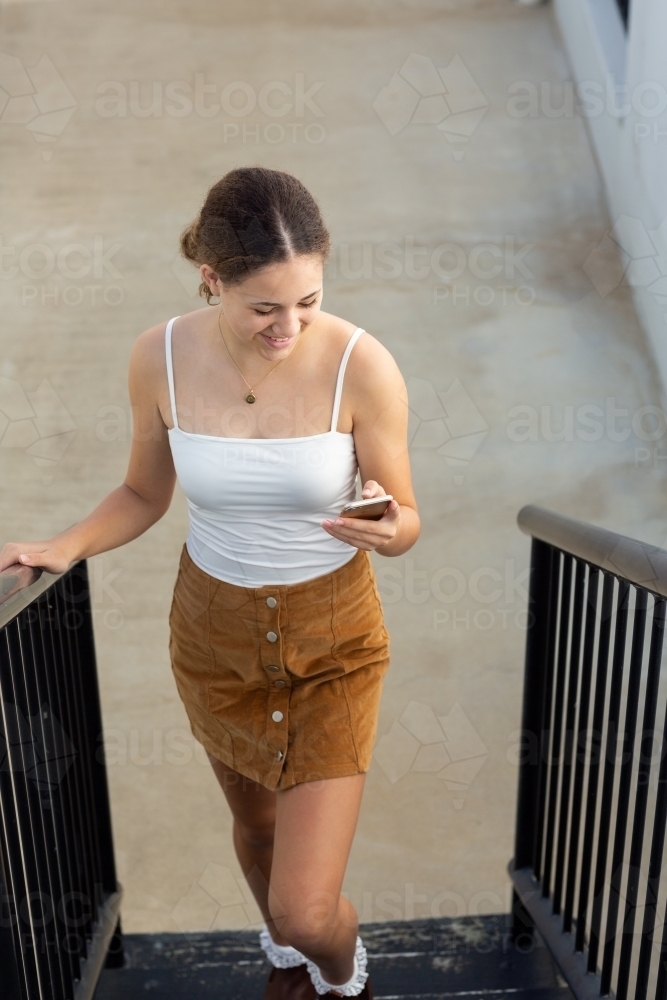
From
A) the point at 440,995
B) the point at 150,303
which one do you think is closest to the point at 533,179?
the point at 150,303

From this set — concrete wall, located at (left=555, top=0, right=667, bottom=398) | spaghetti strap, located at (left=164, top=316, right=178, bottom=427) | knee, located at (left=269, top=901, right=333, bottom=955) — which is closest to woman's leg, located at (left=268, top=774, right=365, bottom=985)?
knee, located at (left=269, top=901, right=333, bottom=955)

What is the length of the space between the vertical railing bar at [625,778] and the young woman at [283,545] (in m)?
0.45

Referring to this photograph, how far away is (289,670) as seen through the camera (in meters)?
1.91

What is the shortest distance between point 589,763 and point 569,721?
0.64 ft

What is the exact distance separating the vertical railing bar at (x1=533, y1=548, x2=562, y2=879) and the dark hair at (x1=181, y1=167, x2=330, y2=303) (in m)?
0.96

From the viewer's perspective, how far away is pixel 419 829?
12.9 ft

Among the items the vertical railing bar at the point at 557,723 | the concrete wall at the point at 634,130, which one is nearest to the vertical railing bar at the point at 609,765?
the vertical railing bar at the point at 557,723

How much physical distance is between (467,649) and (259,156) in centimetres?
424

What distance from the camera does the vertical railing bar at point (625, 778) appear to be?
1707 millimetres

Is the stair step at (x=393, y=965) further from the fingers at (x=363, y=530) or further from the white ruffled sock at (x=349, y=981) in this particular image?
the fingers at (x=363, y=530)

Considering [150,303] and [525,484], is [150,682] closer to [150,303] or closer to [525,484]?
[525,484]

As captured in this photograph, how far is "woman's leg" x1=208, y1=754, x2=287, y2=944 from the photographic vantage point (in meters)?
2.11

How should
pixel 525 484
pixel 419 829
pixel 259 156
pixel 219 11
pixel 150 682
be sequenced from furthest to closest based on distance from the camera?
pixel 219 11
pixel 259 156
pixel 525 484
pixel 150 682
pixel 419 829

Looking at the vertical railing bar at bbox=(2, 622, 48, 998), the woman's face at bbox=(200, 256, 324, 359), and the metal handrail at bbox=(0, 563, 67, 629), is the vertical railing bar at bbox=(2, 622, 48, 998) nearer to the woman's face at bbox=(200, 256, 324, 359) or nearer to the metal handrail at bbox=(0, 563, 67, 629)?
the metal handrail at bbox=(0, 563, 67, 629)
